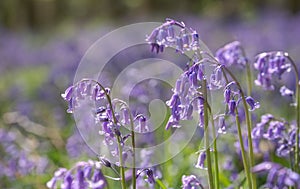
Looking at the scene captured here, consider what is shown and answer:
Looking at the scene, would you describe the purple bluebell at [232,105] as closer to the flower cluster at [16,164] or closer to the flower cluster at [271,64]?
the flower cluster at [271,64]

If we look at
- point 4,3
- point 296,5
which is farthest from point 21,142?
point 4,3

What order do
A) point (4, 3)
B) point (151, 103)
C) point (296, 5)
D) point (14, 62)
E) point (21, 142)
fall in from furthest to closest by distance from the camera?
point (4, 3) → point (296, 5) → point (14, 62) → point (21, 142) → point (151, 103)

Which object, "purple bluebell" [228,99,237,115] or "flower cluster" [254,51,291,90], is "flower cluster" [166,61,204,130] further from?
"flower cluster" [254,51,291,90]

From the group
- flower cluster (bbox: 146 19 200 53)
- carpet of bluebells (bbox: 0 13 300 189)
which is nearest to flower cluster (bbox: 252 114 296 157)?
carpet of bluebells (bbox: 0 13 300 189)

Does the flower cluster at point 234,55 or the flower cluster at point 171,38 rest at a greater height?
the flower cluster at point 234,55

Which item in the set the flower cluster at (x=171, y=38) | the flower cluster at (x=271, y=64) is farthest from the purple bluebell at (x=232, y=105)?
the flower cluster at (x=271, y=64)

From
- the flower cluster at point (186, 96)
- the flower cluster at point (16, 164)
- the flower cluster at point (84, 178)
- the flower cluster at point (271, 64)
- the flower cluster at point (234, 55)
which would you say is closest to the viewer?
the flower cluster at point (186, 96)

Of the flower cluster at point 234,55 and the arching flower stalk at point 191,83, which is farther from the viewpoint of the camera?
the flower cluster at point 234,55

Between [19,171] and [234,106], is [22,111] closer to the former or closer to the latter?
[19,171]
